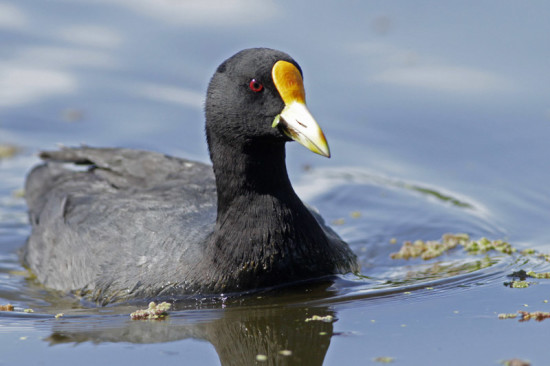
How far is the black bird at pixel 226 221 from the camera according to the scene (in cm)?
625

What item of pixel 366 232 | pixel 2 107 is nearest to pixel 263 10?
pixel 2 107

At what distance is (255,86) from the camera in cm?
629

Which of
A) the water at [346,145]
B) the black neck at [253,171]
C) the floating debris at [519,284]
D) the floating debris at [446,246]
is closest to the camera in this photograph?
the water at [346,145]

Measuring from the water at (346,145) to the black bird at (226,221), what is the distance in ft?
0.64

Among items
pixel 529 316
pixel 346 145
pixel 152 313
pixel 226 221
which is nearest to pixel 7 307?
pixel 152 313

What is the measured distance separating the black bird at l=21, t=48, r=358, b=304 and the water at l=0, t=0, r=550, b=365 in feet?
0.64

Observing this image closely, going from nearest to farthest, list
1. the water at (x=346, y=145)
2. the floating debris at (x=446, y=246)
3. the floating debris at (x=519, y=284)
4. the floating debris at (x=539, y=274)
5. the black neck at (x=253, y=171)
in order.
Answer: the water at (x=346, y=145)
the black neck at (x=253, y=171)
the floating debris at (x=519, y=284)
the floating debris at (x=539, y=274)
the floating debris at (x=446, y=246)

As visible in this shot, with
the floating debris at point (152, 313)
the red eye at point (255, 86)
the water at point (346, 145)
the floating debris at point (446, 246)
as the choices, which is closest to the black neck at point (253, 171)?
the red eye at point (255, 86)

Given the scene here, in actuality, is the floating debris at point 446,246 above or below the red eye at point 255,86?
below

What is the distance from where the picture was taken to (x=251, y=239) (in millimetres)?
6441

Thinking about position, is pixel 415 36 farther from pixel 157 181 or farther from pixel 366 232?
pixel 157 181

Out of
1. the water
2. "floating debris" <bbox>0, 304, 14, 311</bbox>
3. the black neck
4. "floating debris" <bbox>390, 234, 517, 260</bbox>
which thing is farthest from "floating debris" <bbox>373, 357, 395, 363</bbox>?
"floating debris" <bbox>0, 304, 14, 311</bbox>

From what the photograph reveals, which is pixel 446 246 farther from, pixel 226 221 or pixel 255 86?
pixel 255 86

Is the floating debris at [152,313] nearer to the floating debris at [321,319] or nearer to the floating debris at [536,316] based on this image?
the floating debris at [321,319]
